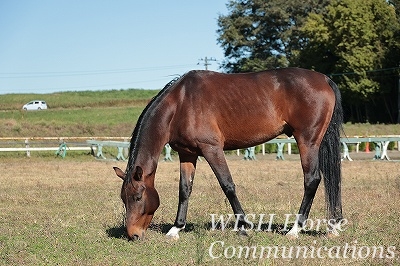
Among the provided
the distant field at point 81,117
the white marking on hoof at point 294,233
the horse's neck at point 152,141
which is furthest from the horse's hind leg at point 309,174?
the distant field at point 81,117

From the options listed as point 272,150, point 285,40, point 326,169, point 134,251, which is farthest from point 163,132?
point 285,40

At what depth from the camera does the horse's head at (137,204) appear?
28.9 feet

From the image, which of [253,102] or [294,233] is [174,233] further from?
[253,102]

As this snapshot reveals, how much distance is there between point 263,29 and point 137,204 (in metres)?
68.3

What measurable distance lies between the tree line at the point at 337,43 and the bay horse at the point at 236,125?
4907cm

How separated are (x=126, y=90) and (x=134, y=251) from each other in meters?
86.9

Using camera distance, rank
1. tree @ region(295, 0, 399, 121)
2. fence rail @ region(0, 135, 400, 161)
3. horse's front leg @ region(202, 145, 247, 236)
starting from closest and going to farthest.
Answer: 1. horse's front leg @ region(202, 145, 247, 236)
2. fence rail @ region(0, 135, 400, 161)
3. tree @ region(295, 0, 399, 121)

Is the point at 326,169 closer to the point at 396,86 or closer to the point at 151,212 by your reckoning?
the point at 151,212

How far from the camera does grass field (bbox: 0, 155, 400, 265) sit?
7.77 metres

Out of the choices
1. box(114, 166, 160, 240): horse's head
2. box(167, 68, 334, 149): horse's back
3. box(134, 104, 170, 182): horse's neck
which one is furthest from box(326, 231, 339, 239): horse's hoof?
box(134, 104, 170, 182): horse's neck

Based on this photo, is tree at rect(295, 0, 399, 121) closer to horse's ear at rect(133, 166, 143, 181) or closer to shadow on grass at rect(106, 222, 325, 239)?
shadow on grass at rect(106, 222, 325, 239)

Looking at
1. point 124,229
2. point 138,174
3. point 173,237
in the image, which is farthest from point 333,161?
point 124,229

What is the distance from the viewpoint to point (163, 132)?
30.5 feet

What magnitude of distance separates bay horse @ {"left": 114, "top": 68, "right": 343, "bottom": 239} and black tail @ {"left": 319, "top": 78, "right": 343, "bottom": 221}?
0.01m
